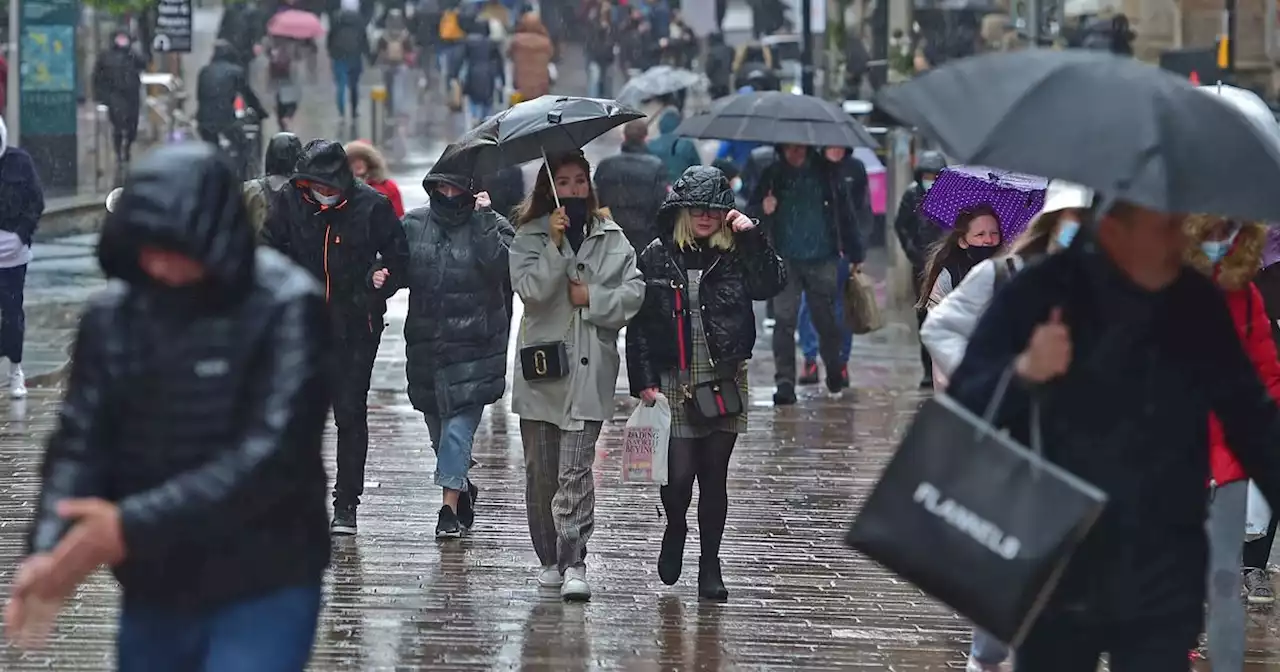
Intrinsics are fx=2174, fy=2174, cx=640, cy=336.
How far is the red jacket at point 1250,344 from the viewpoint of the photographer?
19.0 feet

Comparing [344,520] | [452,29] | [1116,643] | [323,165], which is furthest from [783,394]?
[452,29]

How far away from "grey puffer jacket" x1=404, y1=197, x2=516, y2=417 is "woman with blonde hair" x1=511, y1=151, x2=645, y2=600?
1.09m

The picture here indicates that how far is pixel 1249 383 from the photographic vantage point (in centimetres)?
425

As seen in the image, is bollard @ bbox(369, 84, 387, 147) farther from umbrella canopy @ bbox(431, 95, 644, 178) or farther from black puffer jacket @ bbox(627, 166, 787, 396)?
black puffer jacket @ bbox(627, 166, 787, 396)

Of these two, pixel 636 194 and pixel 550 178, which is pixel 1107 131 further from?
pixel 636 194

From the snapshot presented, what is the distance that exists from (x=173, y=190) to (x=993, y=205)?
485 centimetres

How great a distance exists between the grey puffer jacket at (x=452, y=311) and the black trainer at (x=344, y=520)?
0.53 meters

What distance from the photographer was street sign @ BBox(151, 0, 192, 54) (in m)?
29.5

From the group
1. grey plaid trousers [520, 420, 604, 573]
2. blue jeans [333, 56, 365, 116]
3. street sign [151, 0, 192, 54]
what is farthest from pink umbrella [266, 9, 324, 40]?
grey plaid trousers [520, 420, 604, 573]

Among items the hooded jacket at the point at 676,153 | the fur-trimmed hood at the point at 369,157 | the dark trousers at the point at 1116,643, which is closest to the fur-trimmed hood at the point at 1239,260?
the dark trousers at the point at 1116,643

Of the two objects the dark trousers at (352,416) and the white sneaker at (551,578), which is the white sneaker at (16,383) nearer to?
the dark trousers at (352,416)

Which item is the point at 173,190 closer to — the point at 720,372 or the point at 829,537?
the point at 720,372

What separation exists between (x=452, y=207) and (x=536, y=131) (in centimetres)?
111

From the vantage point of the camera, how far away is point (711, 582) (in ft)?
26.6
